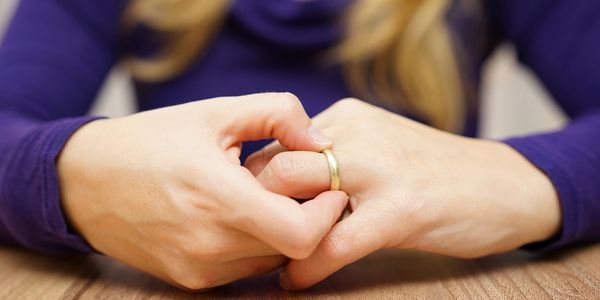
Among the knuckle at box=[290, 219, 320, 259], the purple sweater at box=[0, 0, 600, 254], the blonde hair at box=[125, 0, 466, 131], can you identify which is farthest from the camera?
the blonde hair at box=[125, 0, 466, 131]

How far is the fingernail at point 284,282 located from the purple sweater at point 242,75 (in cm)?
14

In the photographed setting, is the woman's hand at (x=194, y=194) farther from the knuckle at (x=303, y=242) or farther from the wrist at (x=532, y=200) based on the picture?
Result: the wrist at (x=532, y=200)

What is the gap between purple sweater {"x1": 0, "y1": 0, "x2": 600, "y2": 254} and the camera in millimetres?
508

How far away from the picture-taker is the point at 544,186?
20.6 inches

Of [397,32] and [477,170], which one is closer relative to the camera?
[477,170]

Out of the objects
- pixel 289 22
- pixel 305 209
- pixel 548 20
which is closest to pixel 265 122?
pixel 305 209

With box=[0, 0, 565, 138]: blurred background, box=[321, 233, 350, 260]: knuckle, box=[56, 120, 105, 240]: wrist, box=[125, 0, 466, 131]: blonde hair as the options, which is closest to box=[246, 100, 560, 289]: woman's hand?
box=[321, 233, 350, 260]: knuckle

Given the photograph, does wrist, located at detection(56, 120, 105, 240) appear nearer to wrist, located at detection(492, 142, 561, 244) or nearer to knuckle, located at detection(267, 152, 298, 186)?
knuckle, located at detection(267, 152, 298, 186)

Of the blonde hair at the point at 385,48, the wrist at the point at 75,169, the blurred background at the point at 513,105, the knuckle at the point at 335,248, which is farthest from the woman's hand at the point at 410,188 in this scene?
the blurred background at the point at 513,105

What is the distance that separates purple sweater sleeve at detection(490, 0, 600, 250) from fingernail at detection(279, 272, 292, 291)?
244 mm

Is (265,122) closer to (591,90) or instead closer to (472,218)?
(472,218)

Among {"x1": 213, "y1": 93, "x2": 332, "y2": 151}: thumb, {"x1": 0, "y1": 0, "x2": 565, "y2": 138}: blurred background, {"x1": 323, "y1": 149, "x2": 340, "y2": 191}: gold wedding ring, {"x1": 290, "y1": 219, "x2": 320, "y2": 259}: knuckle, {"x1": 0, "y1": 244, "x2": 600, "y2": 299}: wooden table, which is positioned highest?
{"x1": 213, "y1": 93, "x2": 332, "y2": 151}: thumb

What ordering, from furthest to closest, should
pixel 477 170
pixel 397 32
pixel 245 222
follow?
pixel 397 32 → pixel 477 170 → pixel 245 222

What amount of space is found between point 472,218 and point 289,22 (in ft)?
1.49
